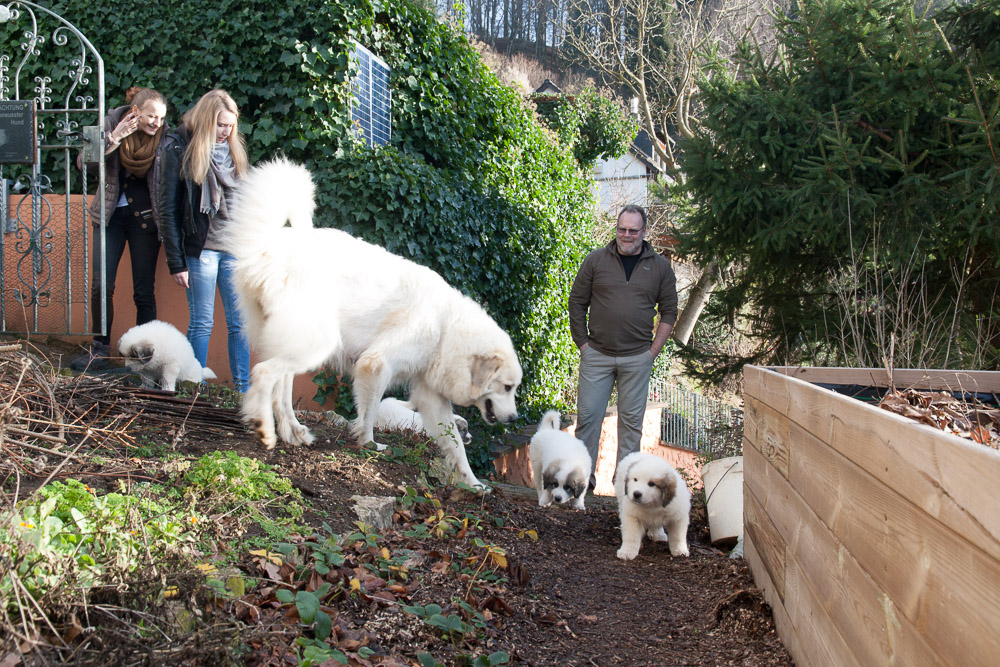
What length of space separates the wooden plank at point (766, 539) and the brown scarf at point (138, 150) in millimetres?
5236

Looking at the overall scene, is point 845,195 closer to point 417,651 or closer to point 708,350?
point 708,350

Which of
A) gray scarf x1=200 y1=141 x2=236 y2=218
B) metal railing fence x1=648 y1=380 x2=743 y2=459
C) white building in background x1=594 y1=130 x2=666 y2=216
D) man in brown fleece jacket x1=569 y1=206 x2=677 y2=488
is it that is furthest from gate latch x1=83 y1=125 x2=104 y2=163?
metal railing fence x1=648 y1=380 x2=743 y2=459

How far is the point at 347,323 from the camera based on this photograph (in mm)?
5109

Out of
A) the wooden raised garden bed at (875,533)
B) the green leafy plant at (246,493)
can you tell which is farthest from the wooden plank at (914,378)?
the green leafy plant at (246,493)

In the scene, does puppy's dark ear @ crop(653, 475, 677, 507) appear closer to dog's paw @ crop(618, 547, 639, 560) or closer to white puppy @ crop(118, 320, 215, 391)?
dog's paw @ crop(618, 547, 639, 560)

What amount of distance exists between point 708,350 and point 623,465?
3.80m

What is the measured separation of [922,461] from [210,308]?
5506 mm

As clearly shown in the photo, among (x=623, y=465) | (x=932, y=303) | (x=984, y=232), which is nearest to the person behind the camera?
(x=623, y=465)

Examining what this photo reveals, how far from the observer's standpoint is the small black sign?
6.49 metres

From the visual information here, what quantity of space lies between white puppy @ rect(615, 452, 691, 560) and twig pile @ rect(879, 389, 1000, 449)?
1868 millimetres

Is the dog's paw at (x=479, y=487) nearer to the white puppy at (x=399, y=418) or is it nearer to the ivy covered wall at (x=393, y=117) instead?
the white puppy at (x=399, y=418)

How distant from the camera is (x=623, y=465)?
542cm

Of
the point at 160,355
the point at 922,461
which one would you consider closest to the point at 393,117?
the point at 160,355

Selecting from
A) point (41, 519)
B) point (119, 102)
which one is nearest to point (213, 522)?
point (41, 519)
